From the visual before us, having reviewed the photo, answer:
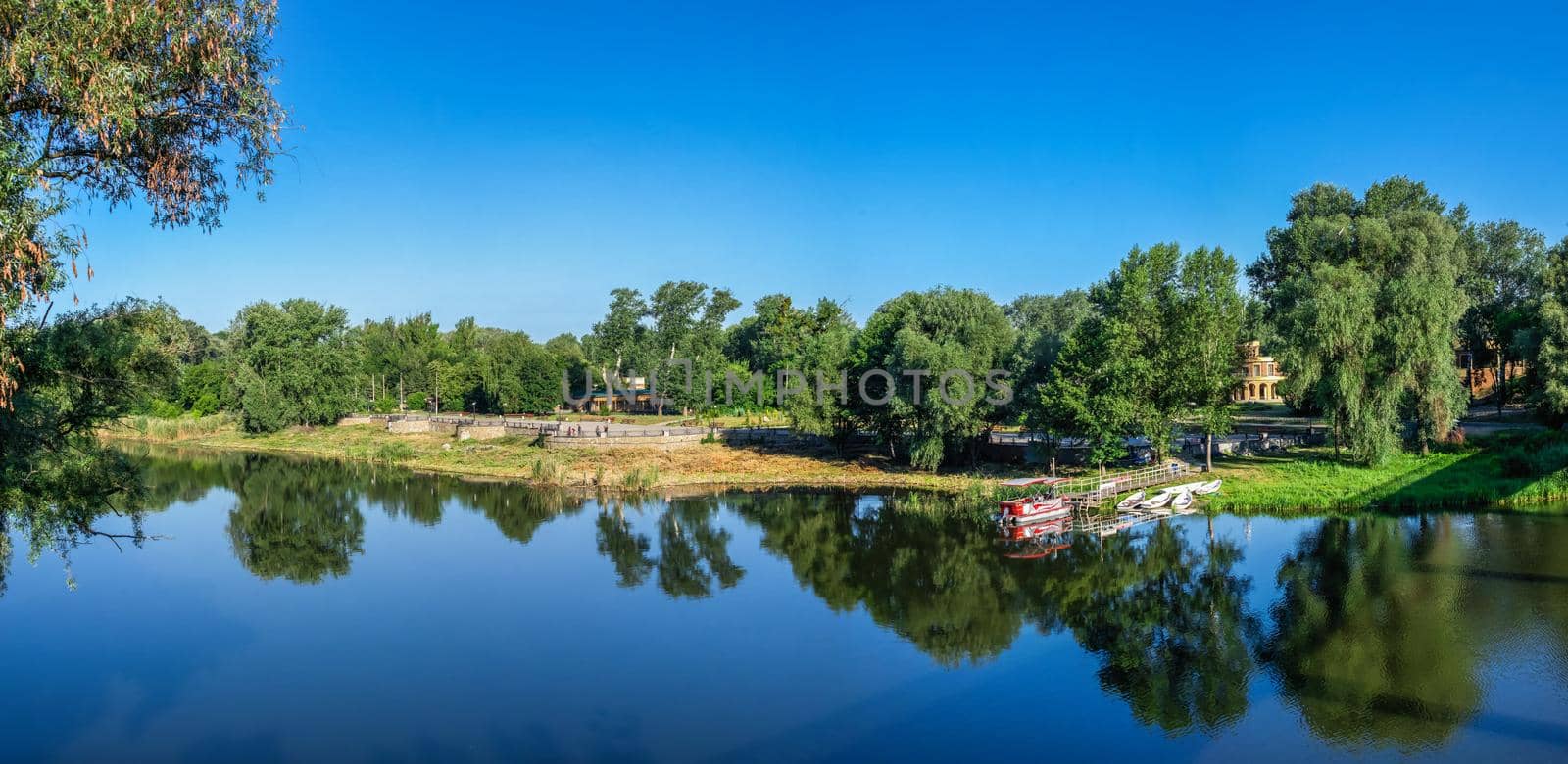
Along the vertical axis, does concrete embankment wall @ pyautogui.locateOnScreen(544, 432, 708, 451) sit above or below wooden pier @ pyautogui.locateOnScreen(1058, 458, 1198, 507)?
above

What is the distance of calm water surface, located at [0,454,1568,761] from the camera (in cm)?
1695

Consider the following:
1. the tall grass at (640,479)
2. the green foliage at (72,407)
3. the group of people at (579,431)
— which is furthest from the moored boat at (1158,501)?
the group of people at (579,431)

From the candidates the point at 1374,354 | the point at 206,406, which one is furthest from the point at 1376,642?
the point at 206,406

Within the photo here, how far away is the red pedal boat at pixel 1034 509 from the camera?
1366 inches

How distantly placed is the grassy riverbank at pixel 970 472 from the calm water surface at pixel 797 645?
3108 millimetres

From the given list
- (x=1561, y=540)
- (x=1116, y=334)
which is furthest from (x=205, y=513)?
(x=1561, y=540)

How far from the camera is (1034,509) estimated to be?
115 ft

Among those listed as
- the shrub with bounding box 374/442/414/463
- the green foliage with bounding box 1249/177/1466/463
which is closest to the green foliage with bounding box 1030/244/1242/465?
the green foliage with bounding box 1249/177/1466/463

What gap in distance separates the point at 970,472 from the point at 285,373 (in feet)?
210

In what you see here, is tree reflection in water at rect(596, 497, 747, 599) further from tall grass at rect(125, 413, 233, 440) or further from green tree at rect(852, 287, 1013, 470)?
tall grass at rect(125, 413, 233, 440)

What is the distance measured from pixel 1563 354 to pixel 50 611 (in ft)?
211

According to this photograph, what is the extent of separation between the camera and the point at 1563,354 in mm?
43188

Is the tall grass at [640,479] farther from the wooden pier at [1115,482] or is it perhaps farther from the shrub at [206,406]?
the shrub at [206,406]

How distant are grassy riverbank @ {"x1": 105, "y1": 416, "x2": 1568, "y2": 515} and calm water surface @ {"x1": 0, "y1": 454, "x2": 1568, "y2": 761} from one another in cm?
311
